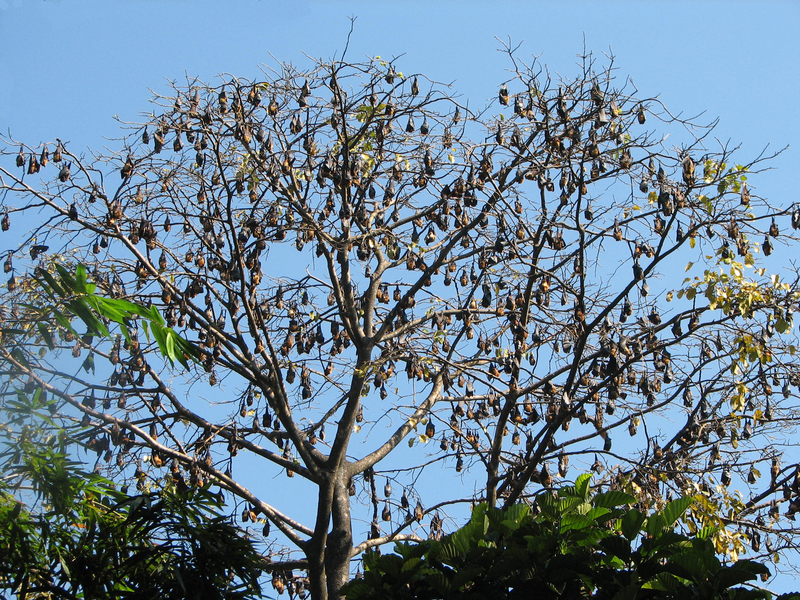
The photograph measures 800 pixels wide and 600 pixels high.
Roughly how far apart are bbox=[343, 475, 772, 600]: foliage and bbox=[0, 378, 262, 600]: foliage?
1.07 meters

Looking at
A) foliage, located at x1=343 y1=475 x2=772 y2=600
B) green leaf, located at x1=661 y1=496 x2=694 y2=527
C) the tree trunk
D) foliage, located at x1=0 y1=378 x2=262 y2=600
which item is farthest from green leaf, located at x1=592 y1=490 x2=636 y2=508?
the tree trunk

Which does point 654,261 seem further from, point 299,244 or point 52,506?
point 52,506

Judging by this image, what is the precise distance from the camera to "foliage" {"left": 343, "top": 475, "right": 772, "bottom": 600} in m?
3.52

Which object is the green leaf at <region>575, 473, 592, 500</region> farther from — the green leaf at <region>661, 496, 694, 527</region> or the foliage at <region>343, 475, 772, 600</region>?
the green leaf at <region>661, 496, 694, 527</region>

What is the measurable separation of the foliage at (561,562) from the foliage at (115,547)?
1068 mm

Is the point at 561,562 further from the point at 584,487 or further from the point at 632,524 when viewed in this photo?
the point at 584,487

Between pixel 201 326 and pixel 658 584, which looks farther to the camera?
pixel 201 326

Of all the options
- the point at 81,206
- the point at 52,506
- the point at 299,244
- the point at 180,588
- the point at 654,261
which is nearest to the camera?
the point at 52,506

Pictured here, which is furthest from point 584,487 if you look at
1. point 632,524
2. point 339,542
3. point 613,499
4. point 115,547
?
point 339,542

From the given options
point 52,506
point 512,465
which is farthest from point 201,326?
point 52,506

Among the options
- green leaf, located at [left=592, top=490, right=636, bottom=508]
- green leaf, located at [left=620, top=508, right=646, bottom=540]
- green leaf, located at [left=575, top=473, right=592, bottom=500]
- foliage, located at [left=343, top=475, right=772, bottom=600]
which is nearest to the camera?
foliage, located at [left=343, top=475, right=772, bottom=600]

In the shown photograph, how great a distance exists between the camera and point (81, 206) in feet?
26.5

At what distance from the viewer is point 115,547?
4.46 metres

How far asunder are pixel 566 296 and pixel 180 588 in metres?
5.72
